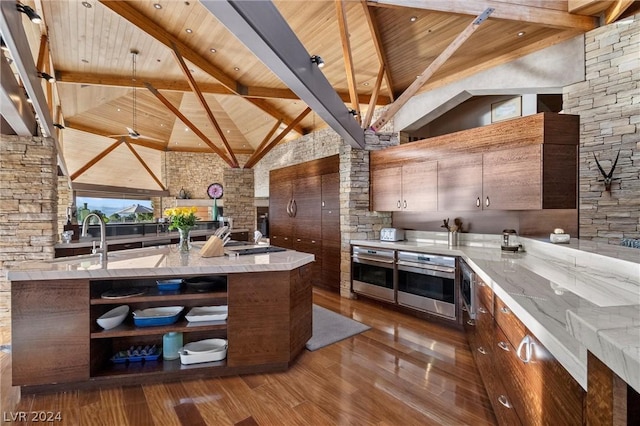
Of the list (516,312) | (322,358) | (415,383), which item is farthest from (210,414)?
(516,312)

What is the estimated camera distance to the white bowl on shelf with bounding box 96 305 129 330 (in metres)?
2.36

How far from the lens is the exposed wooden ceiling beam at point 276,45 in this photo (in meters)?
1.76

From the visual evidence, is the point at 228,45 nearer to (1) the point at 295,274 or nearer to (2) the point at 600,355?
(1) the point at 295,274

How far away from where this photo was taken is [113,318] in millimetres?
2398

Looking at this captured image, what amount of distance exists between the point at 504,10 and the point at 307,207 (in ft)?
13.3

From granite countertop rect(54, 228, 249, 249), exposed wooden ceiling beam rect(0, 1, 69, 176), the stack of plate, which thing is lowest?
the stack of plate

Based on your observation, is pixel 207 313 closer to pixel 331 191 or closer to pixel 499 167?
pixel 331 191

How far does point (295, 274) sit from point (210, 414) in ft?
3.97

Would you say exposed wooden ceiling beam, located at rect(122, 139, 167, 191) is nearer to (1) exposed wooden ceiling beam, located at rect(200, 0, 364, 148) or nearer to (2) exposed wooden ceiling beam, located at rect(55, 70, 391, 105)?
(2) exposed wooden ceiling beam, located at rect(55, 70, 391, 105)

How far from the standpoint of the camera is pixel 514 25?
3.45 m

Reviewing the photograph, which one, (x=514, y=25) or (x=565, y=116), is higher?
(x=514, y=25)

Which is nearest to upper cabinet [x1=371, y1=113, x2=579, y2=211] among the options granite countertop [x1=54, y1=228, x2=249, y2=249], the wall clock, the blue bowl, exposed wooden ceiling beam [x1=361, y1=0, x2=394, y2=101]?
exposed wooden ceiling beam [x1=361, y1=0, x2=394, y2=101]

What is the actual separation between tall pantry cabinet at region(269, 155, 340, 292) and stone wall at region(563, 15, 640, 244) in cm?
323

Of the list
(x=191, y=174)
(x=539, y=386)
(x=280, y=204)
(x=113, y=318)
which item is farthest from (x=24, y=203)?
(x=191, y=174)
